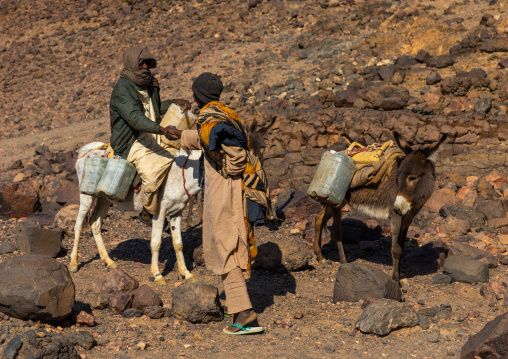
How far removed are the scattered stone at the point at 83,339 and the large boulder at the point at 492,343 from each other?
2945mm

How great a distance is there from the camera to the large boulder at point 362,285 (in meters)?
5.45

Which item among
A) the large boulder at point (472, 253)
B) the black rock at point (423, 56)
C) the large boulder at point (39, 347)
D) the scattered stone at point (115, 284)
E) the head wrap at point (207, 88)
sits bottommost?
the large boulder at point (472, 253)

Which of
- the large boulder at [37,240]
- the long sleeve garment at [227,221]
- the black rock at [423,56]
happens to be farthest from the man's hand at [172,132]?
the black rock at [423,56]

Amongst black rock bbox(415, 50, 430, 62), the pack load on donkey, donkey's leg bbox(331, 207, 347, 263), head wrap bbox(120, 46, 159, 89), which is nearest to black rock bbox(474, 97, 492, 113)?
black rock bbox(415, 50, 430, 62)

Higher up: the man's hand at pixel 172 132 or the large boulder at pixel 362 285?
the man's hand at pixel 172 132

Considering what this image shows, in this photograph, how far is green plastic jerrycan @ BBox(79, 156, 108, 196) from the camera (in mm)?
6426

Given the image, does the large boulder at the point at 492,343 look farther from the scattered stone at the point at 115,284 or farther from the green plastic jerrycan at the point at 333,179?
the scattered stone at the point at 115,284

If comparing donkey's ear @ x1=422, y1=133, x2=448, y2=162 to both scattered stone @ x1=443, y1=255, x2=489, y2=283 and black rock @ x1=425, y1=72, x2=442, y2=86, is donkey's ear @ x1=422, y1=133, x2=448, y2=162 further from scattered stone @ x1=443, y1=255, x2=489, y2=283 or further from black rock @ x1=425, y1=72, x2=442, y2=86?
black rock @ x1=425, y1=72, x2=442, y2=86

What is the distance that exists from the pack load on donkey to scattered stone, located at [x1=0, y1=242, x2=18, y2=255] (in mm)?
1661

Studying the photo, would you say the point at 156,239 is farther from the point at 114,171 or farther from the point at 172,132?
the point at 172,132

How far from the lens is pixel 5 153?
14.9 metres

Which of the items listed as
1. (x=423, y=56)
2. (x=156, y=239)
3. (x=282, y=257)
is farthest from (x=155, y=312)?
(x=423, y=56)

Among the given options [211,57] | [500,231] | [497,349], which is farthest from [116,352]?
[211,57]

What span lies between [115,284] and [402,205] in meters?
3.11
